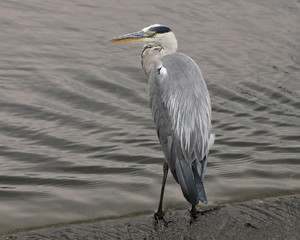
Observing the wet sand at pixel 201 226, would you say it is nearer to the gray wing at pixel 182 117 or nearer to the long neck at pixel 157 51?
the gray wing at pixel 182 117

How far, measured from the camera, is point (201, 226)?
14.8 feet

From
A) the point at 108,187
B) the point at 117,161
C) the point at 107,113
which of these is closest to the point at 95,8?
the point at 107,113

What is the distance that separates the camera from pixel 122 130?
24.6ft

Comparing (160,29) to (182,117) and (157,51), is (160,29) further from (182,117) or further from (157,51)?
(182,117)

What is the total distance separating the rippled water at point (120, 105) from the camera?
5473 millimetres

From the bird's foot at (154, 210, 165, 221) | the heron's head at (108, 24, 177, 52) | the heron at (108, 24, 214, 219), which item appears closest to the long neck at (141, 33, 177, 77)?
the heron's head at (108, 24, 177, 52)

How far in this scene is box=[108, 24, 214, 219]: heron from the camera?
4684 mm

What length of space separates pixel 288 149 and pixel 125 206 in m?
2.48

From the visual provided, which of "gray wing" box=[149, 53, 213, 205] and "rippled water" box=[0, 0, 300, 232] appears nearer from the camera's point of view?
"gray wing" box=[149, 53, 213, 205]

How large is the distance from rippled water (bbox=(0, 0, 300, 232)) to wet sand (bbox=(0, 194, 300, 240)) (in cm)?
35

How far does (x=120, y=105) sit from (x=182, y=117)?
11.1 feet

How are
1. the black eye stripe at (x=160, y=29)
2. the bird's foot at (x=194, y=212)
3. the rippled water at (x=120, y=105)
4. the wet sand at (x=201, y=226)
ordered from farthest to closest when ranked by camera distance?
the black eye stripe at (x=160, y=29)
the rippled water at (x=120, y=105)
the bird's foot at (x=194, y=212)
the wet sand at (x=201, y=226)

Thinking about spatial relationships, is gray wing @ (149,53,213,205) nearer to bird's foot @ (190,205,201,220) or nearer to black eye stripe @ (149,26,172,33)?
bird's foot @ (190,205,201,220)

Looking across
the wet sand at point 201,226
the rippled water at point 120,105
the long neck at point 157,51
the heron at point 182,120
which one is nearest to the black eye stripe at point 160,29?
the long neck at point 157,51
